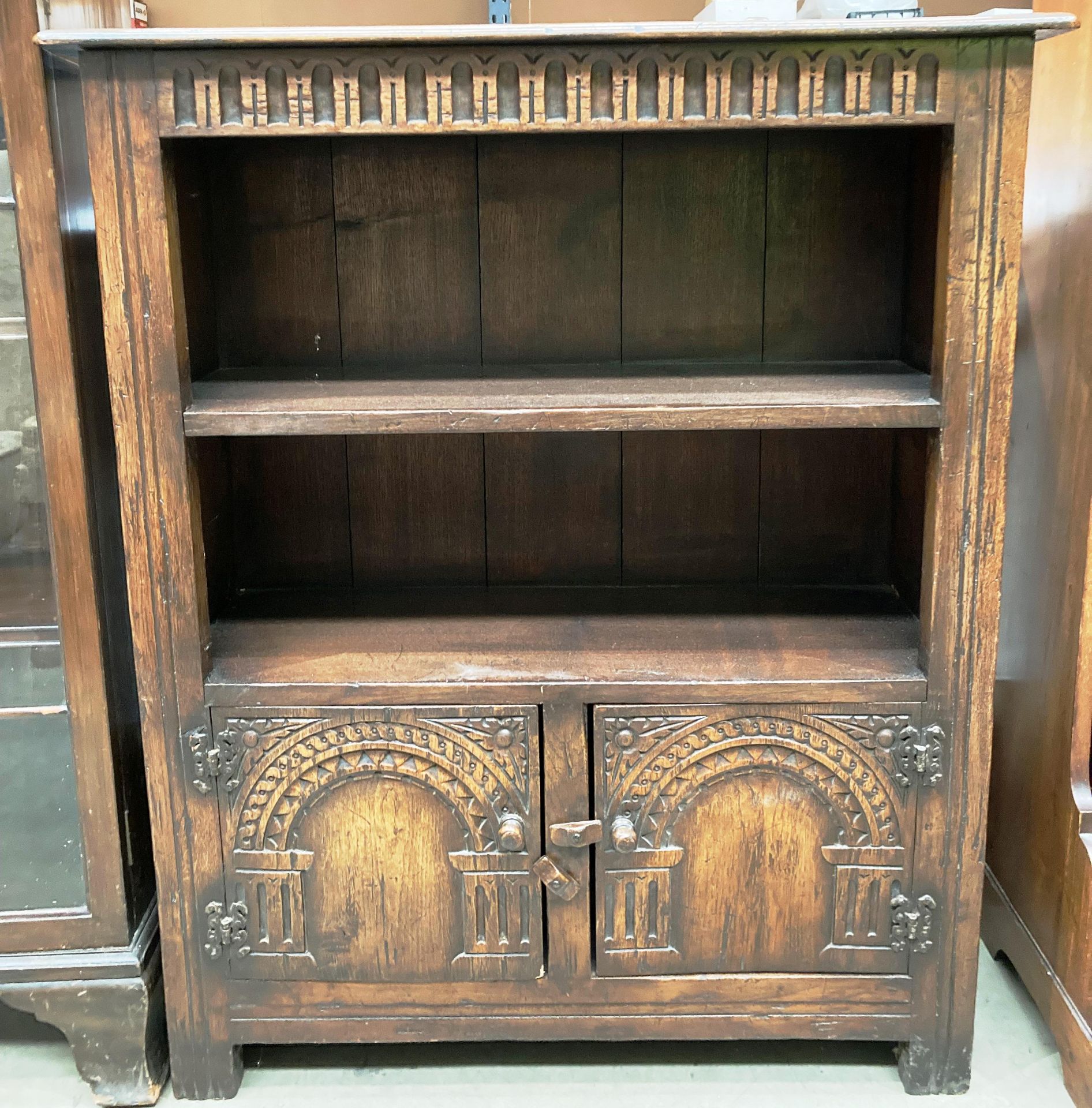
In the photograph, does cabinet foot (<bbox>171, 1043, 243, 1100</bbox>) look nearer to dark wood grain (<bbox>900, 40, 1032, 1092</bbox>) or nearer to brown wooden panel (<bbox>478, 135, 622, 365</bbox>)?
dark wood grain (<bbox>900, 40, 1032, 1092</bbox>)

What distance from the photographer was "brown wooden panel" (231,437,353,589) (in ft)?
6.67

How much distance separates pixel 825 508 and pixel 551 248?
66 cm

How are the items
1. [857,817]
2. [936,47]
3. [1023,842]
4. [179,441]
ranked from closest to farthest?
[936,47], [179,441], [857,817], [1023,842]

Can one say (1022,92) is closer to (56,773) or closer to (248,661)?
(248,661)

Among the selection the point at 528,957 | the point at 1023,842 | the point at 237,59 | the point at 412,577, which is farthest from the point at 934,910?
the point at 237,59

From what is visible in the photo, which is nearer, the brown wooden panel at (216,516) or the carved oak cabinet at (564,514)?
the carved oak cabinet at (564,514)

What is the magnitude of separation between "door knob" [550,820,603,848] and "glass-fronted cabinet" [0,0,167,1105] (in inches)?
26.1

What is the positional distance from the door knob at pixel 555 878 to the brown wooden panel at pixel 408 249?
0.85 m

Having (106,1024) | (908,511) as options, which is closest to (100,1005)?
(106,1024)

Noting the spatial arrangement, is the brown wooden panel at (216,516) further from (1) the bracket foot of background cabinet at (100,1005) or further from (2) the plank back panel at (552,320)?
(1) the bracket foot of background cabinet at (100,1005)

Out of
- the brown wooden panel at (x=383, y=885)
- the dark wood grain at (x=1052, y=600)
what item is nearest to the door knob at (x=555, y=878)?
the brown wooden panel at (x=383, y=885)

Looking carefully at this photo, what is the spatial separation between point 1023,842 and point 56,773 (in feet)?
5.19

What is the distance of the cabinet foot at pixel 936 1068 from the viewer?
177cm

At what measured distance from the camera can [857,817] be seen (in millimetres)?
1707
